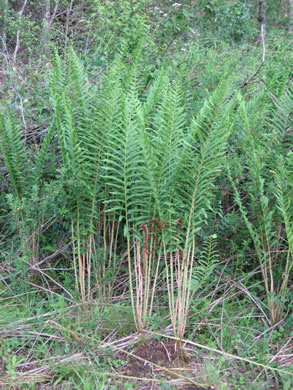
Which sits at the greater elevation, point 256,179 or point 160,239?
point 256,179

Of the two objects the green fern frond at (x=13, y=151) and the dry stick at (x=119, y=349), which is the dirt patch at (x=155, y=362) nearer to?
the dry stick at (x=119, y=349)

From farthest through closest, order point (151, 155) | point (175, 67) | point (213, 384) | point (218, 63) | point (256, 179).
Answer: point (218, 63), point (175, 67), point (256, 179), point (151, 155), point (213, 384)

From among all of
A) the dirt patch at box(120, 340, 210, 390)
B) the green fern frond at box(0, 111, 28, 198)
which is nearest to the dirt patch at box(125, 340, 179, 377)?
the dirt patch at box(120, 340, 210, 390)

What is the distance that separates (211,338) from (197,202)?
849 mm

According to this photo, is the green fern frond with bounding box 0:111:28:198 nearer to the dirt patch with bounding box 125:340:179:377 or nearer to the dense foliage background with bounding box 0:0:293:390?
the dense foliage background with bounding box 0:0:293:390

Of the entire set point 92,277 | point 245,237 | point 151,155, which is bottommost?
point 92,277

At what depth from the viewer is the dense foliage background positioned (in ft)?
9.07

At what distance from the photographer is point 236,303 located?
3.34 meters

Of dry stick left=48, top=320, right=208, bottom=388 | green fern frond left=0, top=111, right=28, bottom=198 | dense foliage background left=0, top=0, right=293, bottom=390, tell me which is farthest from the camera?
green fern frond left=0, top=111, right=28, bottom=198

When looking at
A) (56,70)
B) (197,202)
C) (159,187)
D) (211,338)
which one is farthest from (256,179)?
(56,70)

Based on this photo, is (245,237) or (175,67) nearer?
(245,237)

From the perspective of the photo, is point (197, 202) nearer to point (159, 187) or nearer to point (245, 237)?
point (159, 187)

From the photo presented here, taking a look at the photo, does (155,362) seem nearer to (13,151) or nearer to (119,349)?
(119,349)

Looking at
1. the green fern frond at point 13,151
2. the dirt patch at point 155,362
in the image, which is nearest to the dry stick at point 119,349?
the dirt patch at point 155,362
